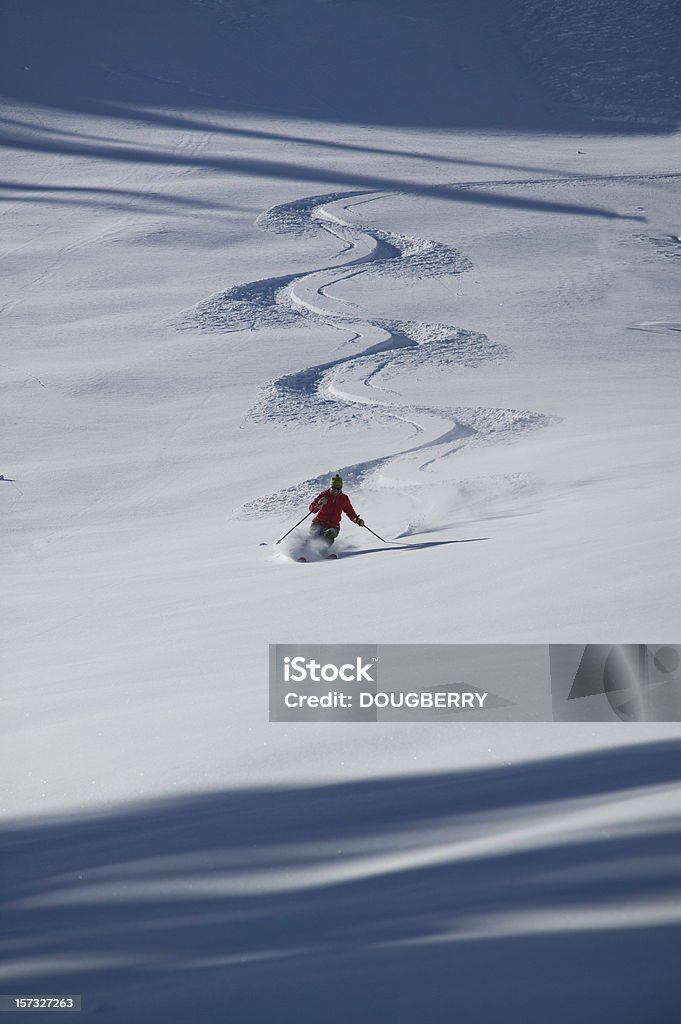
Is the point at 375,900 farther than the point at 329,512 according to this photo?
No

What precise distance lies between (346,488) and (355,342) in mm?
3902

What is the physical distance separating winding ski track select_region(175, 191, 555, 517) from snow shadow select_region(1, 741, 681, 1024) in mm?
4564

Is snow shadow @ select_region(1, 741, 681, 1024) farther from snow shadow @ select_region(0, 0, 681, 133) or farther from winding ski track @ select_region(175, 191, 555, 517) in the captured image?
snow shadow @ select_region(0, 0, 681, 133)

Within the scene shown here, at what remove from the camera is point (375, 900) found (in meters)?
2.77

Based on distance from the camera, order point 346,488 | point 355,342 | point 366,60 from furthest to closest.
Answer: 1. point 366,60
2. point 355,342
3. point 346,488

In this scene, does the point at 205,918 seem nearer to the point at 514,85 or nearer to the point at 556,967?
the point at 556,967

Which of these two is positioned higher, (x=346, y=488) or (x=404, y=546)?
(x=346, y=488)

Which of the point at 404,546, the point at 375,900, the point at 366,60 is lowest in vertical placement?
the point at 375,900

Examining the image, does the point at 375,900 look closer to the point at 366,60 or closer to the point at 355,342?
the point at 355,342

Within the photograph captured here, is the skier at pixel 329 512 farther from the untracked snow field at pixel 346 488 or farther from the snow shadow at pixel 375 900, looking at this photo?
the snow shadow at pixel 375 900

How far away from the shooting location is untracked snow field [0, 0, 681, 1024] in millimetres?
2740

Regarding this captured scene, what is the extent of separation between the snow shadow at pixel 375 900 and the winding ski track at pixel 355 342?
15.0 ft

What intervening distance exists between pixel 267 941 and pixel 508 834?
2.37 feet

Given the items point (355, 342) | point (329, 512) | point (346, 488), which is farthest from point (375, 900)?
point (355, 342)
